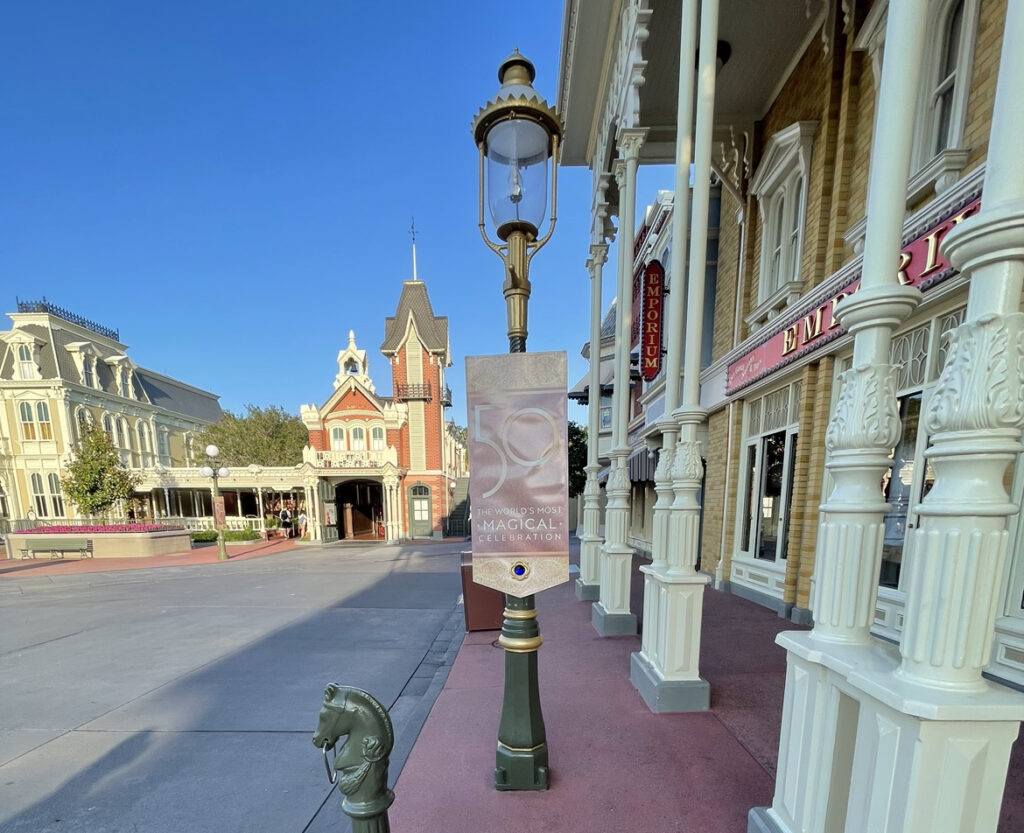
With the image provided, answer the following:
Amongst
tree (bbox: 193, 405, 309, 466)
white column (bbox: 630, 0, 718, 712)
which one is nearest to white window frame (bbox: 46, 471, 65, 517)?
tree (bbox: 193, 405, 309, 466)

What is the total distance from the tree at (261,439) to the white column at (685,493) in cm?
2846

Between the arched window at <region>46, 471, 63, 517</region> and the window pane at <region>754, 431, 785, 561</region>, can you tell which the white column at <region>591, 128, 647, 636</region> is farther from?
the arched window at <region>46, 471, 63, 517</region>

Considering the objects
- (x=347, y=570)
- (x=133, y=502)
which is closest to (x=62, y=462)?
(x=133, y=502)

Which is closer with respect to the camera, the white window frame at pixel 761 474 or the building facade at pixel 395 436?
the white window frame at pixel 761 474

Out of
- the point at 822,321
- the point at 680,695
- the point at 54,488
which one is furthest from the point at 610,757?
the point at 54,488

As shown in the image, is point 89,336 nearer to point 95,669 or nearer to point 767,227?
point 95,669

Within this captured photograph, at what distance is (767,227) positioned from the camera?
6730mm

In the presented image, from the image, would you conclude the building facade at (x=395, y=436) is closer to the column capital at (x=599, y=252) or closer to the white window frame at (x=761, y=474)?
the column capital at (x=599, y=252)

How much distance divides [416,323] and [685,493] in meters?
20.1

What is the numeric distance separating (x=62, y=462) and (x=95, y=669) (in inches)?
1043

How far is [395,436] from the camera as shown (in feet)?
67.8

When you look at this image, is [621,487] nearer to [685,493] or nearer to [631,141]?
[685,493]

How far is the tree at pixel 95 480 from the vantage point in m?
17.5

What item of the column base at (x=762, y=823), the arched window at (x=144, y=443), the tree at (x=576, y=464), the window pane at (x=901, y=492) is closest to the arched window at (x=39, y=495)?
the arched window at (x=144, y=443)
